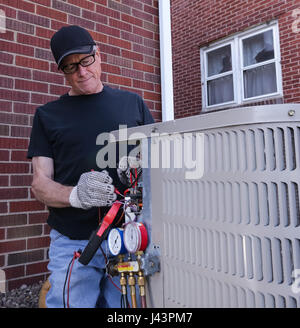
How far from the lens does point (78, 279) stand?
1.64 meters

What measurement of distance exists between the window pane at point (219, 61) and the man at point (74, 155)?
5.55m

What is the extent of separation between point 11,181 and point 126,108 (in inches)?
43.2

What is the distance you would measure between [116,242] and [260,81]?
19.1 ft

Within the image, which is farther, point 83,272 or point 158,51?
point 158,51

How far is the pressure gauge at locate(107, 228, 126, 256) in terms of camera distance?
1227 mm

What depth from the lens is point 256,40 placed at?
6.38 m

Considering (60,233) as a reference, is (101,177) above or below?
above

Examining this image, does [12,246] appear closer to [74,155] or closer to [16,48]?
[74,155]

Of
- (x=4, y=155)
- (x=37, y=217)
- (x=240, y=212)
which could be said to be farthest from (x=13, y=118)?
(x=240, y=212)

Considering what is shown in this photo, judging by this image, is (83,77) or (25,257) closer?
(83,77)

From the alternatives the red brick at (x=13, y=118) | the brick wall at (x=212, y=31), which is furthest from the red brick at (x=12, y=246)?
the brick wall at (x=212, y=31)
